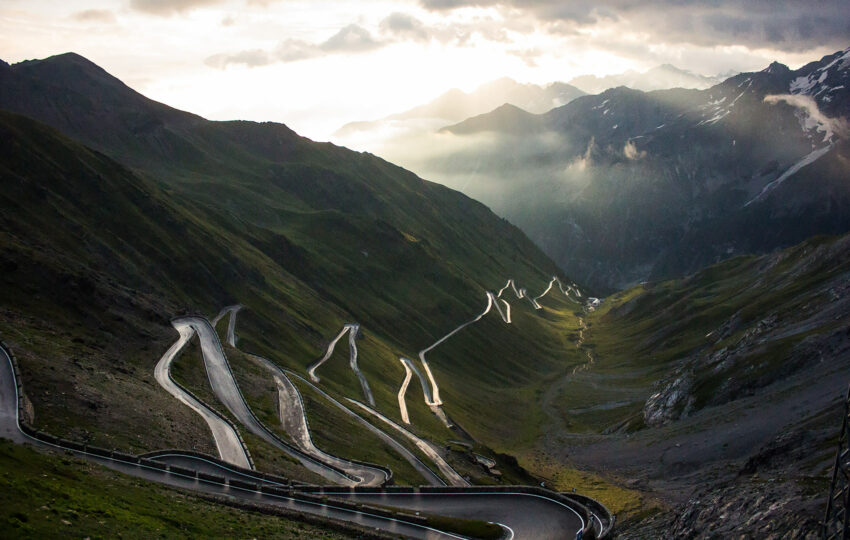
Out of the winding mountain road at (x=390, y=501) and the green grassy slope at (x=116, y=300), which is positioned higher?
the green grassy slope at (x=116, y=300)

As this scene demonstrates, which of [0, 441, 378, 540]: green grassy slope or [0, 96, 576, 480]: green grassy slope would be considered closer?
[0, 441, 378, 540]: green grassy slope

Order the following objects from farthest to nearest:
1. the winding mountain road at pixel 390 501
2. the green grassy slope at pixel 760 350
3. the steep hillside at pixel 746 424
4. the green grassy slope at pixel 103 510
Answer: the green grassy slope at pixel 760 350 → the winding mountain road at pixel 390 501 → the steep hillside at pixel 746 424 → the green grassy slope at pixel 103 510

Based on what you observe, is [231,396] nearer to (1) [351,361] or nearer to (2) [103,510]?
(2) [103,510]

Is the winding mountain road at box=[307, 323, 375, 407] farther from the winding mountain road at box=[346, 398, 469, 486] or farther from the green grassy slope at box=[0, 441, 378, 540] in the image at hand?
the green grassy slope at box=[0, 441, 378, 540]

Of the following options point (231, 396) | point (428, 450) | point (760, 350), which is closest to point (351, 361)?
point (428, 450)

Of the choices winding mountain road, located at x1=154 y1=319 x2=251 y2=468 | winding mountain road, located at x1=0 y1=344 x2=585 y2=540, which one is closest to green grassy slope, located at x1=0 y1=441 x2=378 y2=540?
winding mountain road, located at x1=0 y1=344 x2=585 y2=540

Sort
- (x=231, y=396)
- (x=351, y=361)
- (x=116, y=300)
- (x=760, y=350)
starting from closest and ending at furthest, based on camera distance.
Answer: (x=231, y=396) → (x=116, y=300) → (x=760, y=350) → (x=351, y=361)

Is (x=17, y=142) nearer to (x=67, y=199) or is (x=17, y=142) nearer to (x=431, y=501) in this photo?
(x=67, y=199)

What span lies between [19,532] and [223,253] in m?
154

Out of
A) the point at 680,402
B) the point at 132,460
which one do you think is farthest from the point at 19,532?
the point at 680,402

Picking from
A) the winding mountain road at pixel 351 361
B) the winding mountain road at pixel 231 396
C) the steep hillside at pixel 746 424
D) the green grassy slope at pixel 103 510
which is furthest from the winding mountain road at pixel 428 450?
the green grassy slope at pixel 103 510

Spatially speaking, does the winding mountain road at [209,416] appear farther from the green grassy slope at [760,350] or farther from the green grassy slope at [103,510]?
the green grassy slope at [760,350]

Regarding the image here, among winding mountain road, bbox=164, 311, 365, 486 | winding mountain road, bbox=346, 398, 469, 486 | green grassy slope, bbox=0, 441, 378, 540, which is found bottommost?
winding mountain road, bbox=346, 398, 469, 486

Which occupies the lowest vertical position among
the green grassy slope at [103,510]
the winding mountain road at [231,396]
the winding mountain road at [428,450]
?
A: the winding mountain road at [428,450]
